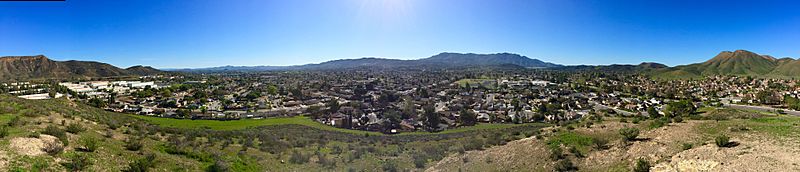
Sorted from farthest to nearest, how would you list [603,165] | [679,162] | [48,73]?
1. [48,73]
2. [603,165]
3. [679,162]

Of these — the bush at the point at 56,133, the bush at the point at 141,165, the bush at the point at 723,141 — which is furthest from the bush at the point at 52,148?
the bush at the point at 723,141

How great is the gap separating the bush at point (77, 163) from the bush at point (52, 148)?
1.13 ft

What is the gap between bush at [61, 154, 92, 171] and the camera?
7468mm

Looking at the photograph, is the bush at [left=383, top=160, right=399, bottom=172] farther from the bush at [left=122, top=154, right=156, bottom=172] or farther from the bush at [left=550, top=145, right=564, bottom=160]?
the bush at [left=122, top=154, right=156, bottom=172]

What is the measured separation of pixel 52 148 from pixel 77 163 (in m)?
1.16

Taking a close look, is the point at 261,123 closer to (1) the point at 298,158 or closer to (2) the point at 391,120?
(2) the point at 391,120

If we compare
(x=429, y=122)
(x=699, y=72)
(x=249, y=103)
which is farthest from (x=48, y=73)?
(x=699, y=72)

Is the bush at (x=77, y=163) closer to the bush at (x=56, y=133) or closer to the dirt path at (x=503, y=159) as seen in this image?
the bush at (x=56, y=133)

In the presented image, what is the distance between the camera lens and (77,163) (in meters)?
7.55

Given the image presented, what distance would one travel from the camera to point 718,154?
8648 mm

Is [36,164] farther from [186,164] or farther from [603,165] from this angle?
[603,165]

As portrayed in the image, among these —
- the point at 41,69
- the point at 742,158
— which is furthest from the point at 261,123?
the point at 41,69

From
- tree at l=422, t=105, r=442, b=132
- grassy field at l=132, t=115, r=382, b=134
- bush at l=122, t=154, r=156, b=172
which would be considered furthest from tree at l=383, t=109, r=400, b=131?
bush at l=122, t=154, r=156, b=172

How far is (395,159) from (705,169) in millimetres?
9985
